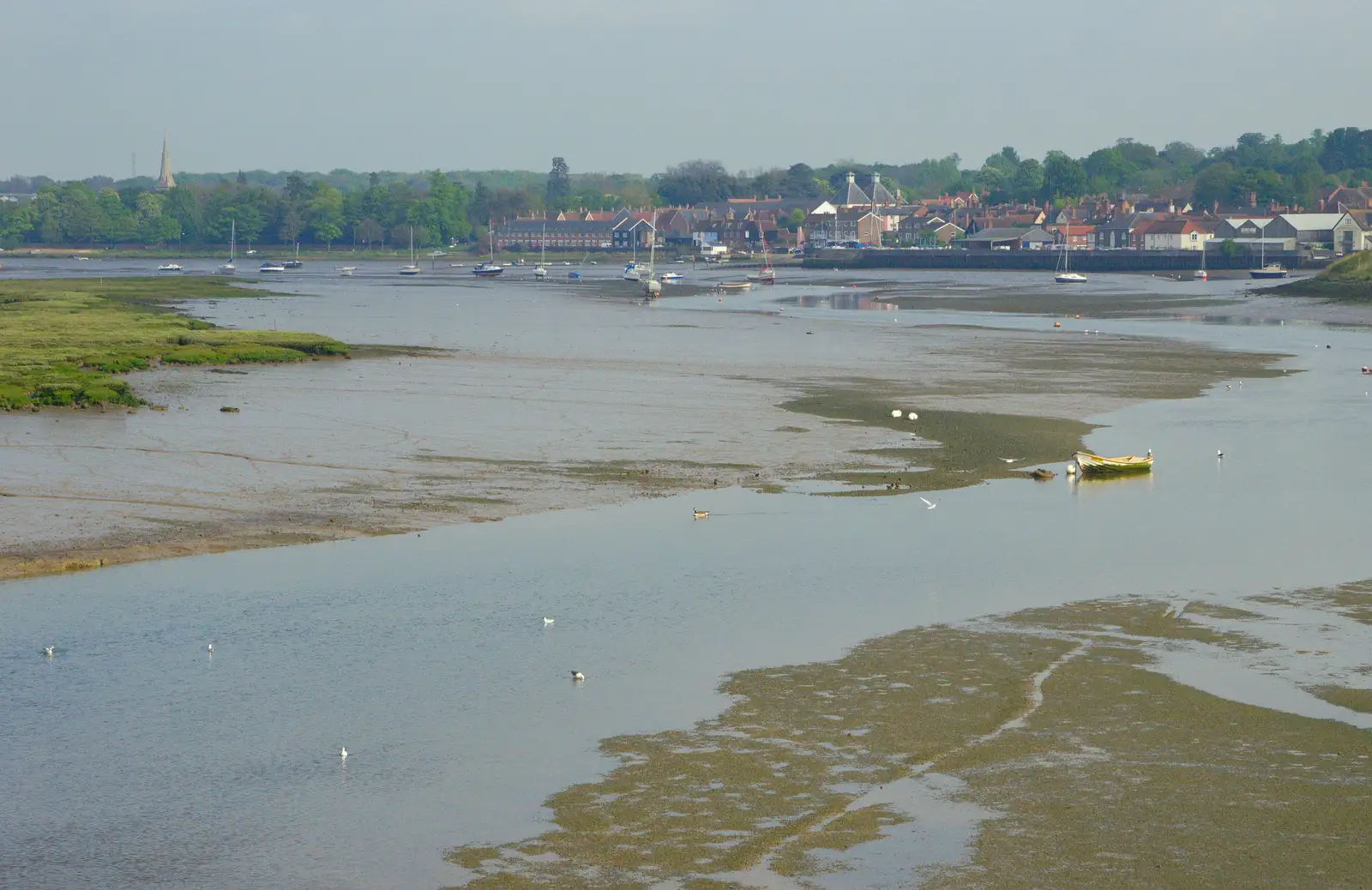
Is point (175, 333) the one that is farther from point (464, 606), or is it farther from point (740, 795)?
point (740, 795)

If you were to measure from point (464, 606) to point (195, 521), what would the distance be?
759 cm

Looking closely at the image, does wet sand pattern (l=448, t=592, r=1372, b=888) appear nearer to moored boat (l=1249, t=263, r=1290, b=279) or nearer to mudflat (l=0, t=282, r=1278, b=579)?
mudflat (l=0, t=282, r=1278, b=579)

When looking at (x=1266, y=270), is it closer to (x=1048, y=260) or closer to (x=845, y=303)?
(x=1048, y=260)

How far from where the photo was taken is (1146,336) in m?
72.8

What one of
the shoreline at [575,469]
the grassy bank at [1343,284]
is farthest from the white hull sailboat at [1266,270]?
the shoreline at [575,469]

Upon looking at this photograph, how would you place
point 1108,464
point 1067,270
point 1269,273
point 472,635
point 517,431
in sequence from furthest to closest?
point 1067,270, point 1269,273, point 517,431, point 1108,464, point 472,635

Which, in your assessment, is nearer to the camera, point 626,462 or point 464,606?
point 464,606

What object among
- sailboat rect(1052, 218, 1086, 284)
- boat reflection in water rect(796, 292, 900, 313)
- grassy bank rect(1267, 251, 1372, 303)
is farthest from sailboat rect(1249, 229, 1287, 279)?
boat reflection in water rect(796, 292, 900, 313)

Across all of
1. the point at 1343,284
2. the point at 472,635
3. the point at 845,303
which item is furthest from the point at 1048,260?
the point at 472,635

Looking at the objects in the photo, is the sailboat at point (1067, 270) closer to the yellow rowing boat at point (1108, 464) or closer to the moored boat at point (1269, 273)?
the moored boat at point (1269, 273)

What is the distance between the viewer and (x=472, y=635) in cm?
2069

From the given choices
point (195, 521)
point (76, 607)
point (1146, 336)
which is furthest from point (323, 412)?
point (1146, 336)

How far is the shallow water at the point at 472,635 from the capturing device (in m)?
14.2

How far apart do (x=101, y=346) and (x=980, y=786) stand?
51.9 m
